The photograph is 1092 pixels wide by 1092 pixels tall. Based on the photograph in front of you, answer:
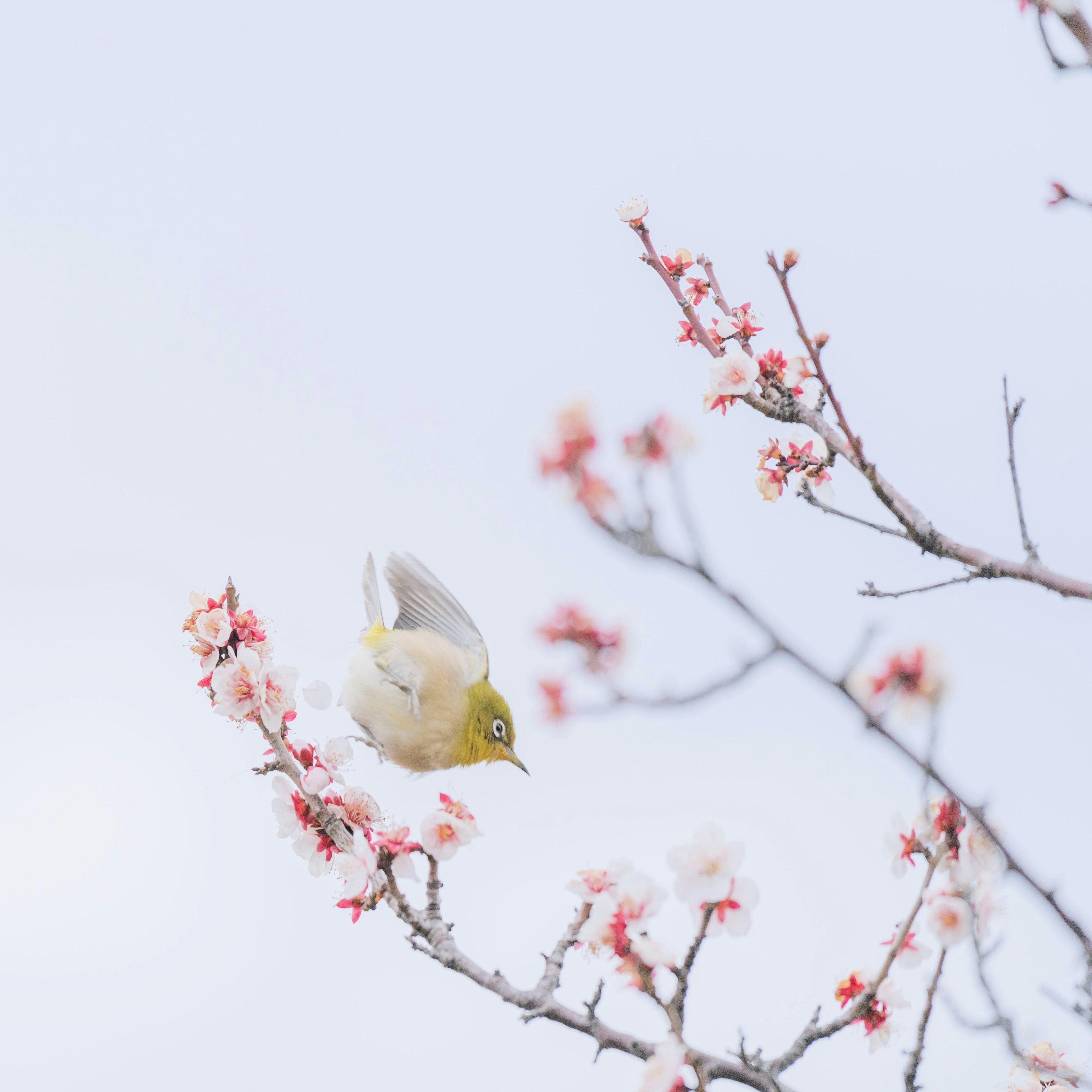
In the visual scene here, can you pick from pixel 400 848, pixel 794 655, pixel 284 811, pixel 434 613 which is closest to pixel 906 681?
pixel 794 655

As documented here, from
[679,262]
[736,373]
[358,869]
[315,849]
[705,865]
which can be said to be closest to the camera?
[705,865]

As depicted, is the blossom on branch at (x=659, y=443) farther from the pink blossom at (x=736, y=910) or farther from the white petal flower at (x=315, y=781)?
the white petal flower at (x=315, y=781)

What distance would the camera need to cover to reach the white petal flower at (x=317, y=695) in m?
3.88

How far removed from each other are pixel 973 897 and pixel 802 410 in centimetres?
235

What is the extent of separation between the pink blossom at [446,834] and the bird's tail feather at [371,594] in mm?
3067

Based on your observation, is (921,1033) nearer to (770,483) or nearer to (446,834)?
(446,834)

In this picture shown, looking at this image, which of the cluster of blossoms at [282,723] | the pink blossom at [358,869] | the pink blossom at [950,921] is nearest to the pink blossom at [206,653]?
the cluster of blossoms at [282,723]

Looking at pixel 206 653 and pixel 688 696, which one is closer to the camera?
pixel 688 696

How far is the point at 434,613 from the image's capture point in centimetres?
602

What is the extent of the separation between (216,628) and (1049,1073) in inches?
131

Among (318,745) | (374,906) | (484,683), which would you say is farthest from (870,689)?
(484,683)

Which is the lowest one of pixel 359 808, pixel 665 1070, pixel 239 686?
pixel 665 1070

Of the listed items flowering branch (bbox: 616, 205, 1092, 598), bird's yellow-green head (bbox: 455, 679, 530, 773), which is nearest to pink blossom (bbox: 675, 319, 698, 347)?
flowering branch (bbox: 616, 205, 1092, 598)

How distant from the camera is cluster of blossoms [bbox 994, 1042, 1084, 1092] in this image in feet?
11.2
